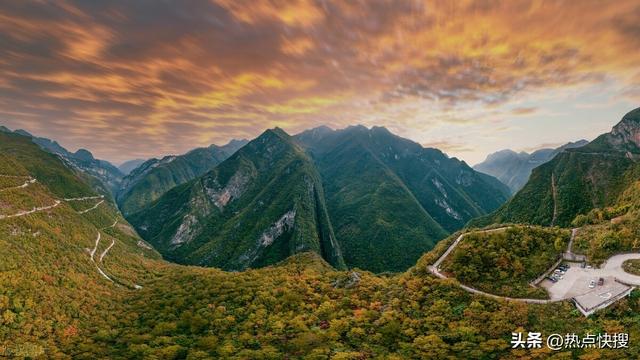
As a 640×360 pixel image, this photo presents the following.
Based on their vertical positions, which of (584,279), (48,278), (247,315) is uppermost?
(48,278)

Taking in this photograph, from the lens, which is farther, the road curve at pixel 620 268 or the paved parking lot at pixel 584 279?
the paved parking lot at pixel 584 279

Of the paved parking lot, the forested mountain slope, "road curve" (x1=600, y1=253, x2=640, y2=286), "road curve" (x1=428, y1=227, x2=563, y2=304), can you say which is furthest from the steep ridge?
"road curve" (x1=600, y1=253, x2=640, y2=286)

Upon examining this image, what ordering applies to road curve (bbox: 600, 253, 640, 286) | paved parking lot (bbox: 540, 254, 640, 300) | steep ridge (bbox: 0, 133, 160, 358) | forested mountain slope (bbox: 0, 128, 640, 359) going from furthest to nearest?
steep ridge (bbox: 0, 133, 160, 358) → paved parking lot (bbox: 540, 254, 640, 300) → road curve (bbox: 600, 253, 640, 286) → forested mountain slope (bbox: 0, 128, 640, 359)

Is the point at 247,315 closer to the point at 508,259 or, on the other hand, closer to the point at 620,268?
the point at 508,259

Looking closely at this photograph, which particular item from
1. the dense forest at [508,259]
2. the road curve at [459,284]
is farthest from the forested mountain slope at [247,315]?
the dense forest at [508,259]

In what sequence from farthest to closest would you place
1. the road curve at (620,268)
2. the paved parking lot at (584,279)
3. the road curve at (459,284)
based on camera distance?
1. the road curve at (459,284)
2. the paved parking lot at (584,279)
3. the road curve at (620,268)

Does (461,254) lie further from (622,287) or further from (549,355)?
(549,355)

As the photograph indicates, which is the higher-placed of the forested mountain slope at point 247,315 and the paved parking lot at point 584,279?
the paved parking lot at point 584,279

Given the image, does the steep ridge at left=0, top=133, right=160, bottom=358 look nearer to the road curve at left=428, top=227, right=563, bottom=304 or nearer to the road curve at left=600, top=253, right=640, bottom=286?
the road curve at left=428, top=227, right=563, bottom=304

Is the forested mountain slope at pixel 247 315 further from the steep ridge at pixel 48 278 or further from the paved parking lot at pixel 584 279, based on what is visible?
the paved parking lot at pixel 584 279

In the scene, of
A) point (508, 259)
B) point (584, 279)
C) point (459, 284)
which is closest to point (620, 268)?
point (584, 279)

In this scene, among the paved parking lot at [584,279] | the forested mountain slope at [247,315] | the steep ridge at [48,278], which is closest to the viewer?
the forested mountain slope at [247,315]

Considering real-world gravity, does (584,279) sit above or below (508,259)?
below
